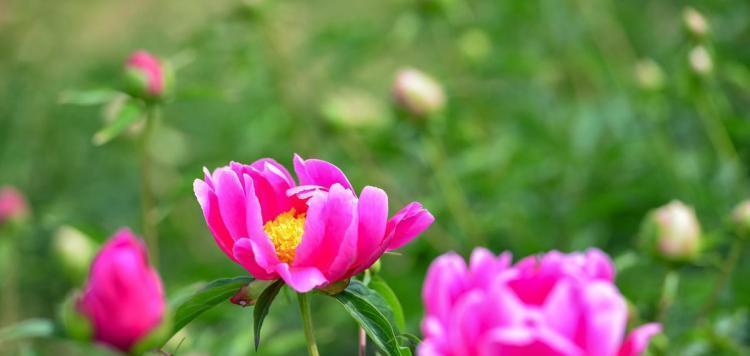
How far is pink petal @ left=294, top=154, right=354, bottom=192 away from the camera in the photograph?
54cm

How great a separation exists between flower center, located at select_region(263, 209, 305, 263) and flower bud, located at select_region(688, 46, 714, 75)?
62 cm

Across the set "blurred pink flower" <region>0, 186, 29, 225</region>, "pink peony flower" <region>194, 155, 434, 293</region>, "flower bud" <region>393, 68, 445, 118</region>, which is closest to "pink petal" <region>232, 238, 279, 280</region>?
"pink peony flower" <region>194, 155, 434, 293</region>

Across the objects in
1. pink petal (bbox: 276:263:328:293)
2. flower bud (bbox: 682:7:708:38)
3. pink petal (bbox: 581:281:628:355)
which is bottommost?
pink petal (bbox: 276:263:328:293)

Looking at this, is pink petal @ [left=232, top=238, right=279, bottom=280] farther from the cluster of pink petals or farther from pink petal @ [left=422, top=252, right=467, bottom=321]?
the cluster of pink petals

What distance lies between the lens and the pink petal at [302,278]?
488mm

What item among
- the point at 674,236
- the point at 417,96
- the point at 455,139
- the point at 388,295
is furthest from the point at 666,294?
the point at 455,139

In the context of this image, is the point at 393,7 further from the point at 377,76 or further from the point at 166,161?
the point at 377,76

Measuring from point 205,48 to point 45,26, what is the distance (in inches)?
32.7

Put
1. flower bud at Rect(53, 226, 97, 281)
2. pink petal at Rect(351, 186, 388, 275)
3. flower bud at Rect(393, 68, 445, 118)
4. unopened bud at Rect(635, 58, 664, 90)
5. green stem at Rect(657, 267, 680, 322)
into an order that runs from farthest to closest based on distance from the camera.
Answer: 1. unopened bud at Rect(635, 58, 664, 90)
2. flower bud at Rect(393, 68, 445, 118)
3. flower bud at Rect(53, 226, 97, 281)
4. green stem at Rect(657, 267, 680, 322)
5. pink petal at Rect(351, 186, 388, 275)

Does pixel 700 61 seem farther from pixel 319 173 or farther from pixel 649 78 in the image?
pixel 319 173

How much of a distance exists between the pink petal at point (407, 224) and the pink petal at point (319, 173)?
3 centimetres

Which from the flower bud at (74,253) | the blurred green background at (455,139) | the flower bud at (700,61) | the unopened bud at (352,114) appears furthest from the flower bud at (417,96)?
the flower bud at (74,253)

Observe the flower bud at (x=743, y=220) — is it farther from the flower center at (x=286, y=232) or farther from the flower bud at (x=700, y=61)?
the flower center at (x=286, y=232)

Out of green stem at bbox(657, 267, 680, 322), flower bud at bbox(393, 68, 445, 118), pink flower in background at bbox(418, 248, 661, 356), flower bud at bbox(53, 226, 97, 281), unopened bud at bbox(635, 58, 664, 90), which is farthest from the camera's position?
unopened bud at bbox(635, 58, 664, 90)
